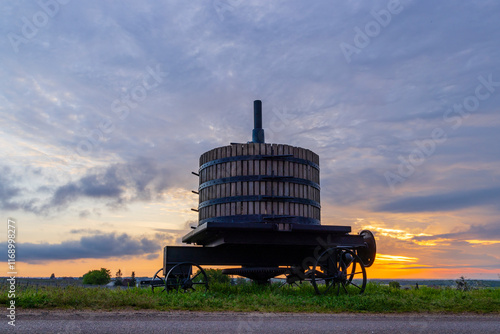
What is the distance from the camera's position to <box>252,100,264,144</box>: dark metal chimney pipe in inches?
579

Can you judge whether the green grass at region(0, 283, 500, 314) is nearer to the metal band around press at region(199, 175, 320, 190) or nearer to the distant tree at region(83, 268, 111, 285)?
the metal band around press at region(199, 175, 320, 190)

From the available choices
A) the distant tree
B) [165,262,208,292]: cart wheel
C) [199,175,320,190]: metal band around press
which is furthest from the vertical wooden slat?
the distant tree

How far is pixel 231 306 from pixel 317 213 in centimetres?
582

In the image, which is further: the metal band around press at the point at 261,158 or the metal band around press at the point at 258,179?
the metal band around press at the point at 261,158

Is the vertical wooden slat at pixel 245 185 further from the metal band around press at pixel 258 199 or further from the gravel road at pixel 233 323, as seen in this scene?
the gravel road at pixel 233 323

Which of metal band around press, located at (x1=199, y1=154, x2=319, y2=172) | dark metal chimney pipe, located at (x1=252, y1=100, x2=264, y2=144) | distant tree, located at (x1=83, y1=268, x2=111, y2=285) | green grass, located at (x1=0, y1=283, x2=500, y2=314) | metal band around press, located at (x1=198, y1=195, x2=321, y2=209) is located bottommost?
distant tree, located at (x1=83, y1=268, x2=111, y2=285)

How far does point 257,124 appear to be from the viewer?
15.0 metres

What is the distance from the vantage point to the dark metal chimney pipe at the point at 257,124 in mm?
14719

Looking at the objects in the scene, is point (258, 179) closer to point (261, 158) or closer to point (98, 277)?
point (261, 158)

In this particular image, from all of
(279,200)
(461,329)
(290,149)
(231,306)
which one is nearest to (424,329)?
(461,329)

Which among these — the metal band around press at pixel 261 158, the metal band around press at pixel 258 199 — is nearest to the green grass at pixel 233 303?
the metal band around press at pixel 258 199

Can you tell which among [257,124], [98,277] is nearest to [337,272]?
[257,124]

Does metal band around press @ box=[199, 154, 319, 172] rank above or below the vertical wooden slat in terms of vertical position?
above

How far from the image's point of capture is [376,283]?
50.2 ft
